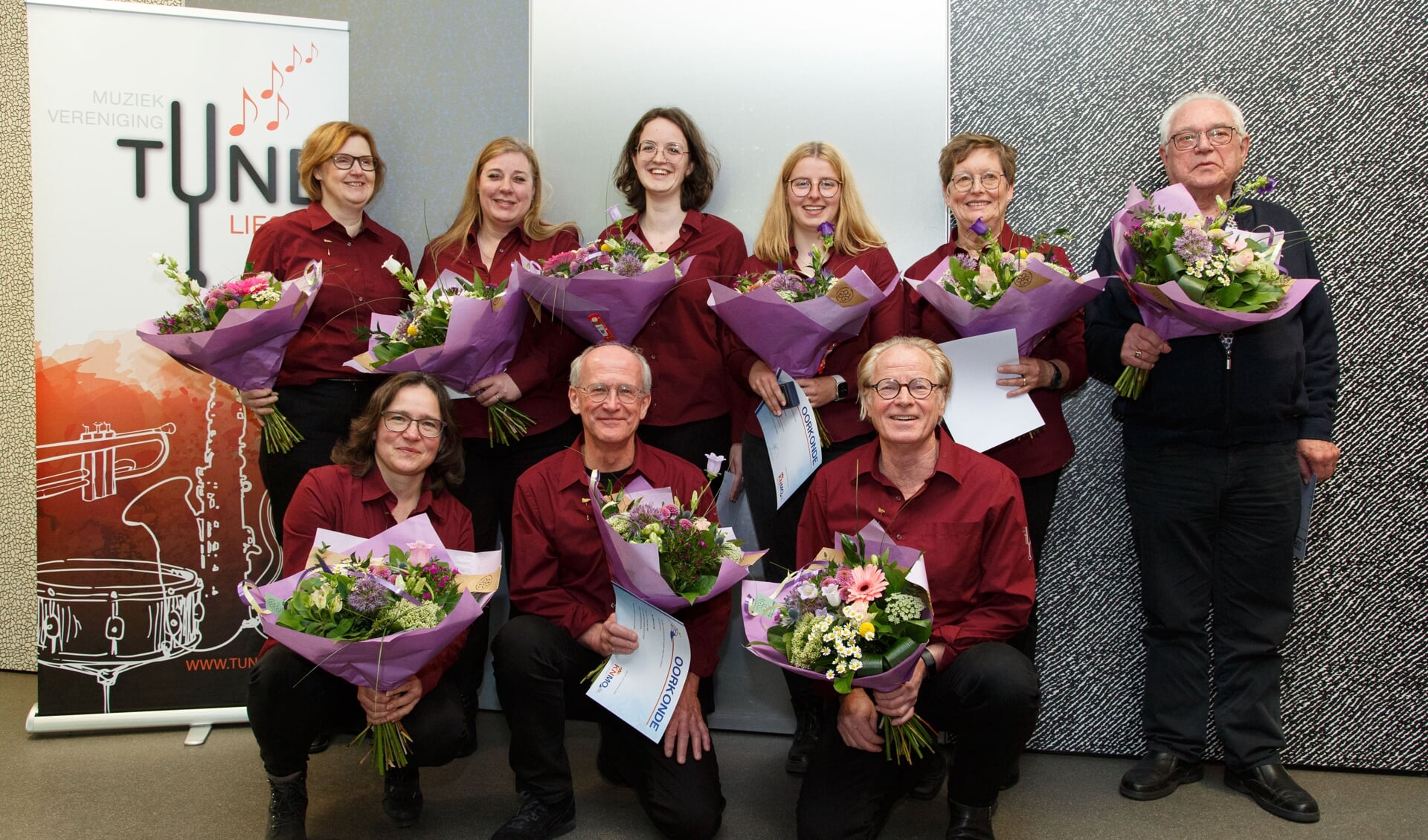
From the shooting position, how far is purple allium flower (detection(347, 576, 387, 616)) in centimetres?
220

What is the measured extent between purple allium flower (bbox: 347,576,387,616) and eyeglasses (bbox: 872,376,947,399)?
1.26m

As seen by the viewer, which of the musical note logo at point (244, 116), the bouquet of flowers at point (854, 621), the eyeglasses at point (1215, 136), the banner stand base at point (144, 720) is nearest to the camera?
the bouquet of flowers at point (854, 621)

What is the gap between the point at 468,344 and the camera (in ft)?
9.37

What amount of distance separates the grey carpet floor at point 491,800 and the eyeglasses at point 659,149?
1.98m

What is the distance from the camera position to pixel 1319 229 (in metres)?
3.20

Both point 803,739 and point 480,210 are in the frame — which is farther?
point 480,210

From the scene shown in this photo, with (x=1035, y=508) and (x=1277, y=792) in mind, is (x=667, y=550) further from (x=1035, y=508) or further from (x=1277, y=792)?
A: (x=1277, y=792)

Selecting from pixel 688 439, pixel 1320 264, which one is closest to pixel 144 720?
pixel 688 439

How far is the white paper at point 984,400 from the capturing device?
109 inches

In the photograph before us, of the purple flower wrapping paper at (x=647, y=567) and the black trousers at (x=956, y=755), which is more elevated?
the purple flower wrapping paper at (x=647, y=567)

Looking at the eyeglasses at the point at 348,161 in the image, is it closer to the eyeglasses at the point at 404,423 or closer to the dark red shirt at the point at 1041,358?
the eyeglasses at the point at 404,423

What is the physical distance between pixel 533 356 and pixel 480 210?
609mm

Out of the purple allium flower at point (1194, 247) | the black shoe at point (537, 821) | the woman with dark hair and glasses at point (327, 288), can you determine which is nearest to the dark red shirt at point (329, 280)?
the woman with dark hair and glasses at point (327, 288)

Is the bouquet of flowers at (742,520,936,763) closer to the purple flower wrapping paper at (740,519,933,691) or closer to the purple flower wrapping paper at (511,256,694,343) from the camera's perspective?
the purple flower wrapping paper at (740,519,933,691)
